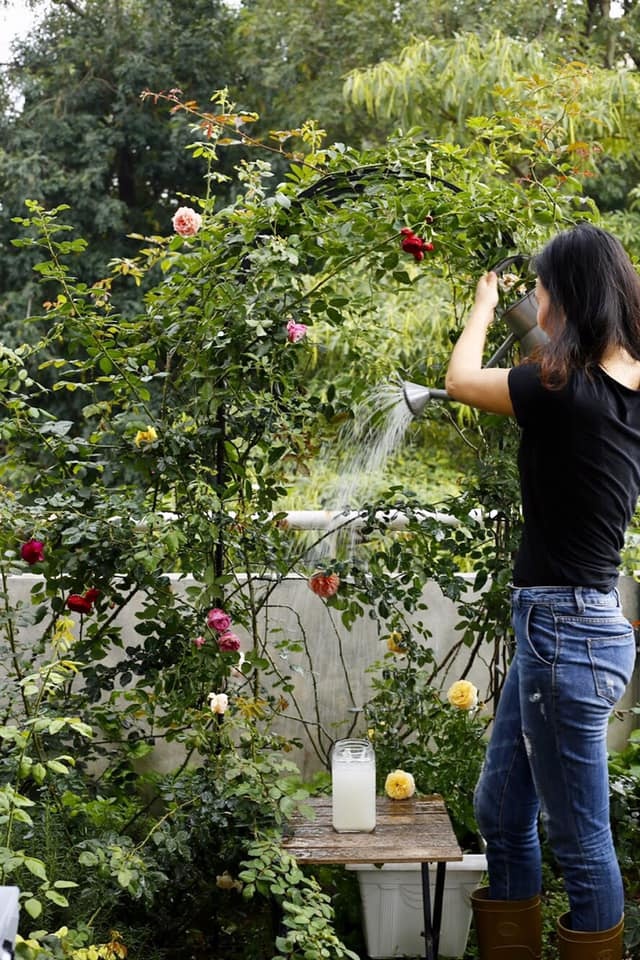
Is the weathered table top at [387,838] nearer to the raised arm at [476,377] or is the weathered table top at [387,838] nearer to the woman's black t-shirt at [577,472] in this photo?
the woman's black t-shirt at [577,472]

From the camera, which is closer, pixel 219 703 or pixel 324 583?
pixel 219 703

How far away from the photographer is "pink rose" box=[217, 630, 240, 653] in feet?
6.24

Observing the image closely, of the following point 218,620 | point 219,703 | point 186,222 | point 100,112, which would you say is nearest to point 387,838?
point 219,703

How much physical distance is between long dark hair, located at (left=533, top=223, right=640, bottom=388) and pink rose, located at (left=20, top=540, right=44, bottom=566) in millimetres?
945

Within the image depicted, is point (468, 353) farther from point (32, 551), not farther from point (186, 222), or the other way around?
point (32, 551)

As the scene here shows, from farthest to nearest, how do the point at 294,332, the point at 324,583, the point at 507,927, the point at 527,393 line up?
the point at 324,583 < the point at 294,332 < the point at 507,927 < the point at 527,393

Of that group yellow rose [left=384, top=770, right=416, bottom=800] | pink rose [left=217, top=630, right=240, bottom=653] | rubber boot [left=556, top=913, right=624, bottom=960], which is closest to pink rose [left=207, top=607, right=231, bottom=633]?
pink rose [left=217, top=630, right=240, bottom=653]

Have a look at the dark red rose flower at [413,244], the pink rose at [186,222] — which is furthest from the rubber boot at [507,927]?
the pink rose at [186,222]

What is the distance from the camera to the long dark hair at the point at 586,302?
147cm

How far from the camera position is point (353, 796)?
1816 mm

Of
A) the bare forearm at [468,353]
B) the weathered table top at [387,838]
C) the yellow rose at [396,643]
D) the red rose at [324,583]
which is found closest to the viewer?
the bare forearm at [468,353]

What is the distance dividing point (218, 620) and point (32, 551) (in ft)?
1.15

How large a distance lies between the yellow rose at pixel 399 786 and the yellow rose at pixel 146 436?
75cm

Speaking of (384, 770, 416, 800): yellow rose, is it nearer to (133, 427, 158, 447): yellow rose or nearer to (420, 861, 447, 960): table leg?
(420, 861, 447, 960): table leg
